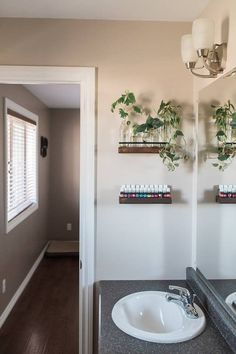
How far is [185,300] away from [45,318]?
80.9 inches

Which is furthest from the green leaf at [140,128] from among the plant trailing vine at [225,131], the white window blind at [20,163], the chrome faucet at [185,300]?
the white window blind at [20,163]

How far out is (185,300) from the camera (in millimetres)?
1780

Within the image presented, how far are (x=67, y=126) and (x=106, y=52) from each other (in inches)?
148

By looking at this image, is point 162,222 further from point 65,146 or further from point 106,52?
point 65,146

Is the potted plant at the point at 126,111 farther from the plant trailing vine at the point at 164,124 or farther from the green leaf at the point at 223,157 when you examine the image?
the green leaf at the point at 223,157

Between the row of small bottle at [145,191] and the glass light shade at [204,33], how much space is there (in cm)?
85

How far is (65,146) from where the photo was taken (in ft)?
18.7

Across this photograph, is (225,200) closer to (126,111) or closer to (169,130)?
(169,130)

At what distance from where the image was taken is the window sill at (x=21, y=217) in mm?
3398

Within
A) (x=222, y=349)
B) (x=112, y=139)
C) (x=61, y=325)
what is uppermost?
(x=112, y=139)

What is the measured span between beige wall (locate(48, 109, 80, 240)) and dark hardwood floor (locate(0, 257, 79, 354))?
4.05 ft

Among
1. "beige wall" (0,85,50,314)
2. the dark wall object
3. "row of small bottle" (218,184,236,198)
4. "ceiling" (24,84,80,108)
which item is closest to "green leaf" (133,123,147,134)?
"row of small bottle" (218,184,236,198)

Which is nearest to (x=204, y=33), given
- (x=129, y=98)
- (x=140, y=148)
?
(x=129, y=98)

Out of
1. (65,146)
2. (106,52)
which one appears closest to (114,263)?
(106,52)
